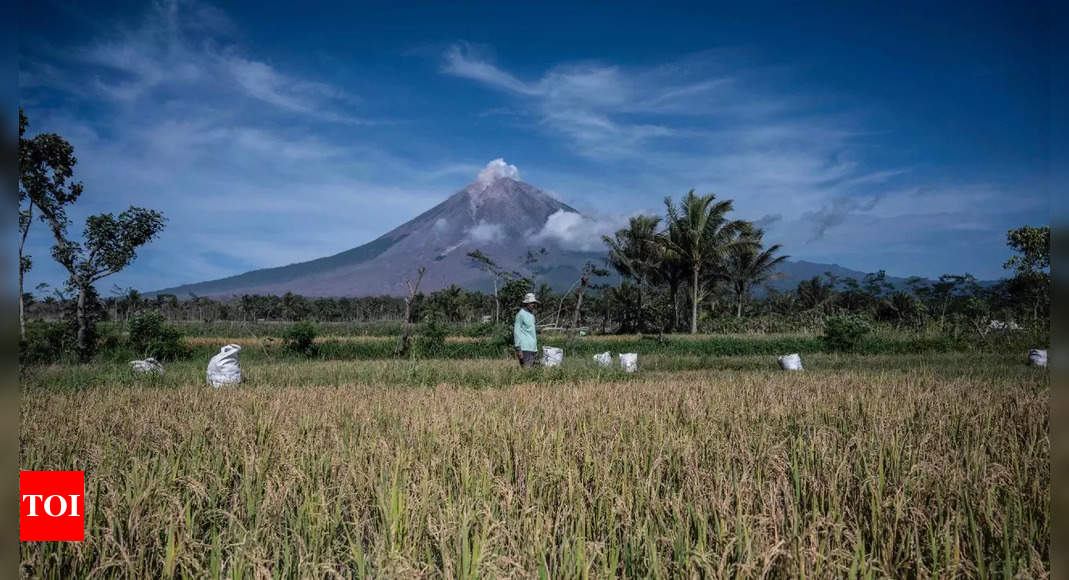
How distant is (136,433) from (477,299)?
5864 cm

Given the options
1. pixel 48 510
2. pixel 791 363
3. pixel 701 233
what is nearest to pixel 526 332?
pixel 791 363

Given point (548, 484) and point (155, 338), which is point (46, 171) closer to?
point (155, 338)

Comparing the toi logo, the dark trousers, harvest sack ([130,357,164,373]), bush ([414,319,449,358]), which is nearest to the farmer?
the dark trousers

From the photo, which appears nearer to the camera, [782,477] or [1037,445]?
[782,477]

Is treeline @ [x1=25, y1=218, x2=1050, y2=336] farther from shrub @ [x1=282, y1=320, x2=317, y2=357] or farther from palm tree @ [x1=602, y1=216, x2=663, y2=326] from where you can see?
shrub @ [x1=282, y1=320, x2=317, y2=357]

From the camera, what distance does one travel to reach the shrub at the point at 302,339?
18.9 m

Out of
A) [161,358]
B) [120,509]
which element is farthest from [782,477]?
[161,358]

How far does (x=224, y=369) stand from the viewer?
29.2 ft

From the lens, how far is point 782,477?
2994 mm

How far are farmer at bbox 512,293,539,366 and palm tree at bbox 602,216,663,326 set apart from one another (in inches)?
941

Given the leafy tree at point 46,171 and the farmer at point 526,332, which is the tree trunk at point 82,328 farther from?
the farmer at point 526,332

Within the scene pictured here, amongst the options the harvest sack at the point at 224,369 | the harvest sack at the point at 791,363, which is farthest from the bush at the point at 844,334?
the harvest sack at the point at 224,369

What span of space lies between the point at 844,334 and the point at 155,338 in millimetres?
23056

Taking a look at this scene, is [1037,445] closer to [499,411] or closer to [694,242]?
[499,411]
